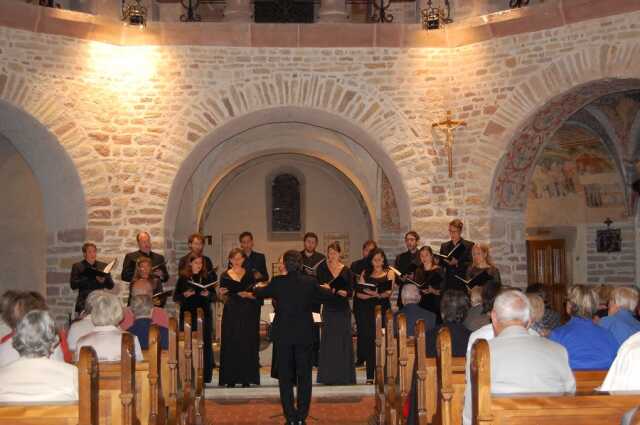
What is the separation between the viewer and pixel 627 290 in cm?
691

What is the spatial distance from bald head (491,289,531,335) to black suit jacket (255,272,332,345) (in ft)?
11.3

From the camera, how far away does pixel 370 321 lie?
11.0 meters

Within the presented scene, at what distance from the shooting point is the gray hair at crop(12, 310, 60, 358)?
179 inches

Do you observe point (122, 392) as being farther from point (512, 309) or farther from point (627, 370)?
point (627, 370)

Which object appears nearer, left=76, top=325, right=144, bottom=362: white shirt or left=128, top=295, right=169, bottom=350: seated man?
left=76, top=325, right=144, bottom=362: white shirt

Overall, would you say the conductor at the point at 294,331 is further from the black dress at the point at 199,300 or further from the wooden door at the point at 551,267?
the wooden door at the point at 551,267

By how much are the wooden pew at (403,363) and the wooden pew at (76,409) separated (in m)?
2.95

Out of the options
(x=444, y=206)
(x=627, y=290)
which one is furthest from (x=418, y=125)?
(x=627, y=290)

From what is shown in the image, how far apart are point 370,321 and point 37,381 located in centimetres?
689

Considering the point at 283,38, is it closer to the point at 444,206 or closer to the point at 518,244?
the point at 444,206

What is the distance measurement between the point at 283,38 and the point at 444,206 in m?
3.34

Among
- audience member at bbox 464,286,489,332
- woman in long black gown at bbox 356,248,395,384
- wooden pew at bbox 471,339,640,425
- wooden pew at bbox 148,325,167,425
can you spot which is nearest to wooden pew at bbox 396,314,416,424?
audience member at bbox 464,286,489,332

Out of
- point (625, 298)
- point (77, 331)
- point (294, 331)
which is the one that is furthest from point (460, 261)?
point (77, 331)

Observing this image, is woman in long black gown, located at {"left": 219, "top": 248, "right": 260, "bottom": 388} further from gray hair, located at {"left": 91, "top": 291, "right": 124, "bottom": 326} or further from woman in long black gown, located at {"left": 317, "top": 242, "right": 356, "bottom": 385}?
gray hair, located at {"left": 91, "top": 291, "right": 124, "bottom": 326}
